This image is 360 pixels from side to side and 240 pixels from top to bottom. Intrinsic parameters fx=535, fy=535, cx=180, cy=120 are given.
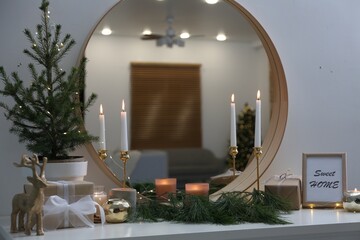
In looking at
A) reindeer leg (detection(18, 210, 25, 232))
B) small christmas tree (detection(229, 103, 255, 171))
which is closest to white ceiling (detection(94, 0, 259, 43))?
small christmas tree (detection(229, 103, 255, 171))

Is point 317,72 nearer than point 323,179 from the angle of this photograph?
No

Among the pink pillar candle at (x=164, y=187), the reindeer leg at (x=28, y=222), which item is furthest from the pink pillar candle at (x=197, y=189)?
the reindeer leg at (x=28, y=222)

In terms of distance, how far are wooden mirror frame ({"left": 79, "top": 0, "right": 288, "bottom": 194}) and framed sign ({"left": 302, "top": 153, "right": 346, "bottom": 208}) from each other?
0.14 metres

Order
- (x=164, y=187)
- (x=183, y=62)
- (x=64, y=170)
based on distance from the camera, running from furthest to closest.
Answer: (x=183, y=62), (x=164, y=187), (x=64, y=170)

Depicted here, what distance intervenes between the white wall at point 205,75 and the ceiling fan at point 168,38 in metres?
0.02

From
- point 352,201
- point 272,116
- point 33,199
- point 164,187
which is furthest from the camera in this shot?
point 272,116

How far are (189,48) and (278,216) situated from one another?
679mm

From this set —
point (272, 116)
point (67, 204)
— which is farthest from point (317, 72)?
point (67, 204)

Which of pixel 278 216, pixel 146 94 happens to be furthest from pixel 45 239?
pixel 146 94

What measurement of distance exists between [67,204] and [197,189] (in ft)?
1.38

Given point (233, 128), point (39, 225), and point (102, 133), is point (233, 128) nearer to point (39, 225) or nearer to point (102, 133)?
point (102, 133)

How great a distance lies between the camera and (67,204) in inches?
48.8

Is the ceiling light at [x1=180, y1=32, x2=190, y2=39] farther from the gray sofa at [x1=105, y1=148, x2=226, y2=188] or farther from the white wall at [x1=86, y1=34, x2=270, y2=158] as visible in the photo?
the gray sofa at [x1=105, y1=148, x2=226, y2=188]

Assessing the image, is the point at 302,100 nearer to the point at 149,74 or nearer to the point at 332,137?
the point at 332,137
